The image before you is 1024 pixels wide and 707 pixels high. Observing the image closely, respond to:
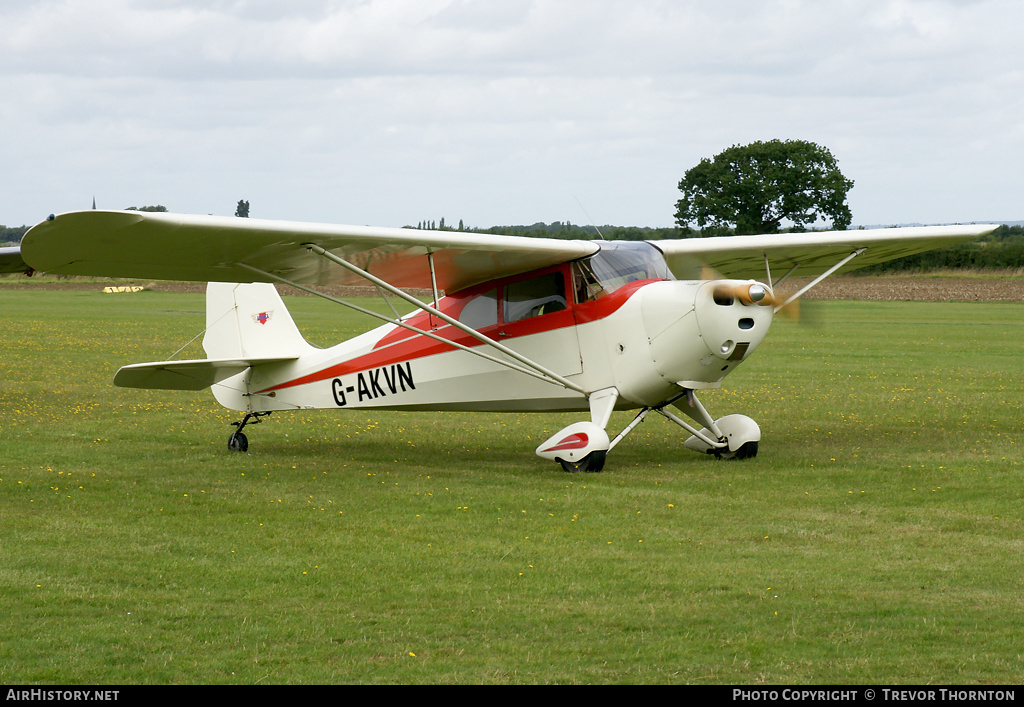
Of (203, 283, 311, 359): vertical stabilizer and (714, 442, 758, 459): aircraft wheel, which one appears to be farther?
(203, 283, 311, 359): vertical stabilizer

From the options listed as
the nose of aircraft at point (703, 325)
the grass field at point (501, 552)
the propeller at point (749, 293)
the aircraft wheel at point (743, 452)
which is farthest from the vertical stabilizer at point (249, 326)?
the propeller at point (749, 293)

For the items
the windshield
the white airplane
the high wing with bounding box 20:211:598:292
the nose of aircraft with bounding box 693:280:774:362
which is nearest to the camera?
the high wing with bounding box 20:211:598:292

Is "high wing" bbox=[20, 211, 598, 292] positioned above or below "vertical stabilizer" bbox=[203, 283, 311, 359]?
above

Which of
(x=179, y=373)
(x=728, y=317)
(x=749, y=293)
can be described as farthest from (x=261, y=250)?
(x=749, y=293)

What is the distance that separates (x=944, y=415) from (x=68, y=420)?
11.8 meters

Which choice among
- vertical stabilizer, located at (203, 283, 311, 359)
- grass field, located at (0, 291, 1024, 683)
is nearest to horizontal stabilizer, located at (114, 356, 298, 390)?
vertical stabilizer, located at (203, 283, 311, 359)

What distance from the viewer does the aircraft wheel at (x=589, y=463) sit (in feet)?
34.6

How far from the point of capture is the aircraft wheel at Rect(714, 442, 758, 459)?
11367 millimetres

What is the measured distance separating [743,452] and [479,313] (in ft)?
10.3

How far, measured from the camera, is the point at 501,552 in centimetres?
741

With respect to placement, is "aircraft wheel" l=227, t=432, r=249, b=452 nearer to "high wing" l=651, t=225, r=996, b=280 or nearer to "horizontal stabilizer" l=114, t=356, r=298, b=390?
"horizontal stabilizer" l=114, t=356, r=298, b=390

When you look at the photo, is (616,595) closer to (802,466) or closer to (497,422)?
(802,466)

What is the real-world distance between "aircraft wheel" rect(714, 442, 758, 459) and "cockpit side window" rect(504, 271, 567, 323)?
230 centimetres

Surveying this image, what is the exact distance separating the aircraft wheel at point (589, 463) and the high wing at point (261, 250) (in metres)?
2.00
